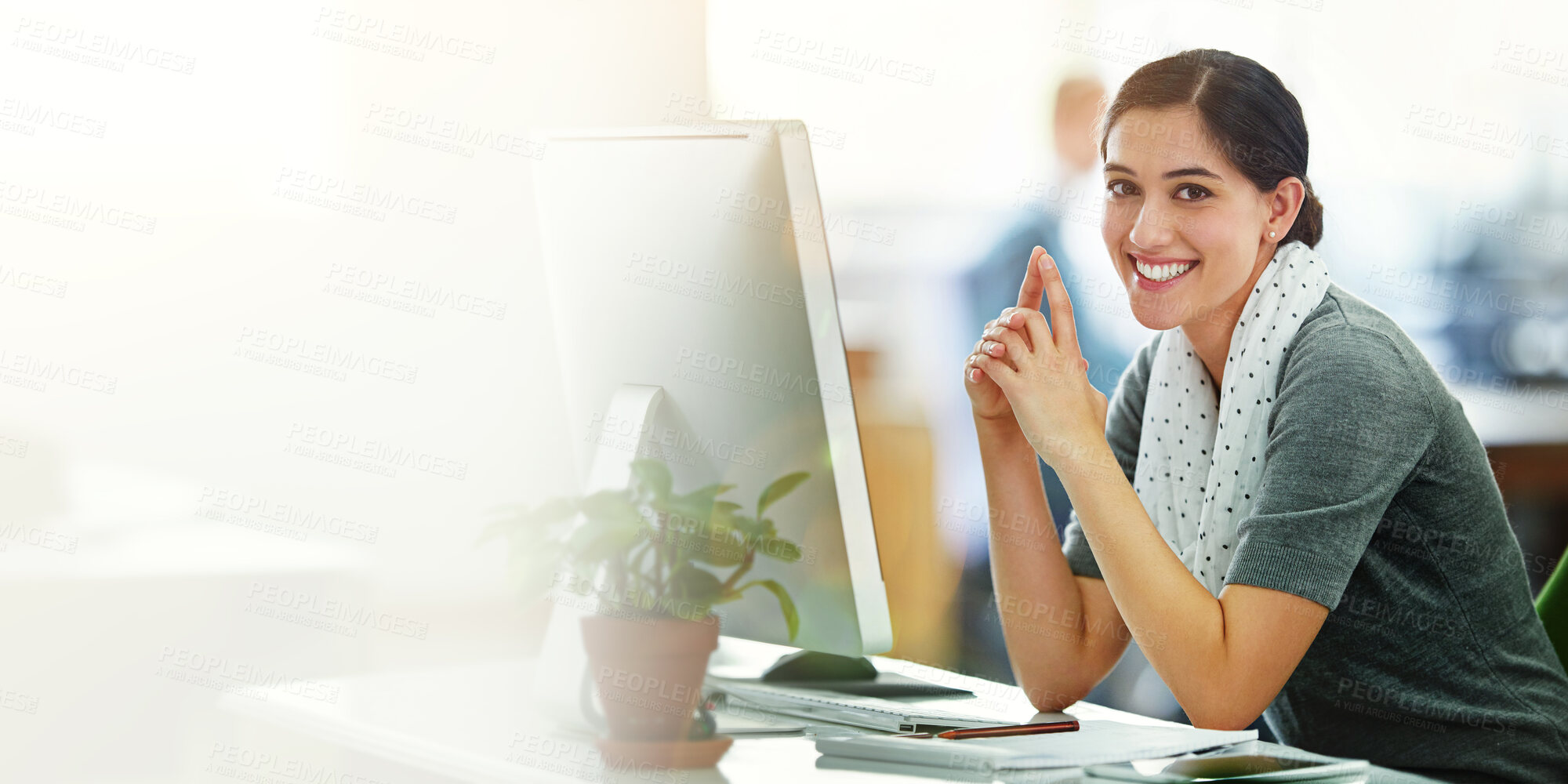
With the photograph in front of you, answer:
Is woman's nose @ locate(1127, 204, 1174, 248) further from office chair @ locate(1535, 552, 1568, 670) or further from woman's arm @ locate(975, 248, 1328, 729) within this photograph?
office chair @ locate(1535, 552, 1568, 670)

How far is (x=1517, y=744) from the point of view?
901mm

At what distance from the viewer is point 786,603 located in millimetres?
745

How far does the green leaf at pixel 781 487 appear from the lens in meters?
0.70

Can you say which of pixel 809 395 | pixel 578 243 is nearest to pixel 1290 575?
pixel 809 395

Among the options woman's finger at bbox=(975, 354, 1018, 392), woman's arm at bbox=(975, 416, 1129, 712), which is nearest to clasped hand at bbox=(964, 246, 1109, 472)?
woman's finger at bbox=(975, 354, 1018, 392)

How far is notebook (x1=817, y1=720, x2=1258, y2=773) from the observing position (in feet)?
2.06

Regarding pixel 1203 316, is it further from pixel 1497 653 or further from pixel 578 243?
pixel 578 243

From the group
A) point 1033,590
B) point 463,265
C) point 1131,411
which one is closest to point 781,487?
point 1033,590

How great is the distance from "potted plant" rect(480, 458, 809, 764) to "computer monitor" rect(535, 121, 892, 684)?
0.02 m

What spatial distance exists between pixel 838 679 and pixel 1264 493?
0.40m

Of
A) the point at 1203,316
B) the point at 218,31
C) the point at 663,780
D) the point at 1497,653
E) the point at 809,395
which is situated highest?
the point at 218,31

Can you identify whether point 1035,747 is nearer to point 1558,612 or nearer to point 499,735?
point 499,735

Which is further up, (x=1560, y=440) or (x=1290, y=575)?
(x=1560, y=440)

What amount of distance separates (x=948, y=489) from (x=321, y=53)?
1777 mm
